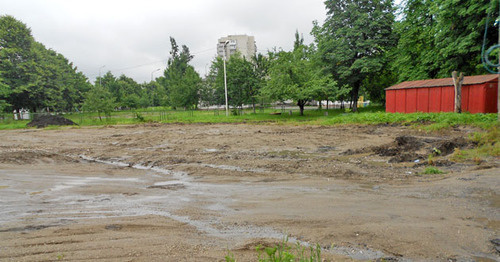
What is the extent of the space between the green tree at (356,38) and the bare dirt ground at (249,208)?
80.8 ft

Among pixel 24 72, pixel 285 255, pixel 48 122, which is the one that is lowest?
pixel 285 255

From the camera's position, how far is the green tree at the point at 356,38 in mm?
32844

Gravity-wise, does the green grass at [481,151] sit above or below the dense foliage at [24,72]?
below

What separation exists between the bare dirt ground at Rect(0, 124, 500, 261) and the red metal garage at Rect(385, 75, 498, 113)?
44.9 feet

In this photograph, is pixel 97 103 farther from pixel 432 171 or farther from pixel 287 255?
pixel 287 255

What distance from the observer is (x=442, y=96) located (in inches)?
933

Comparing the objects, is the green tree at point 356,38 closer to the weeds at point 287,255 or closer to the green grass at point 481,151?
the green grass at point 481,151

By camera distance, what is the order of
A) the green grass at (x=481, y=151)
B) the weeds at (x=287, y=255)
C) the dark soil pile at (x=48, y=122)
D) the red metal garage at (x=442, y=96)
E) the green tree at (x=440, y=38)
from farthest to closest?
the dark soil pile at (x=48, y=122), the green tree at (x=440, y=38), the red metal garage at (x=442, y=96), the green grass at (x=481, y=151), the weeds at (x=287, y=255)

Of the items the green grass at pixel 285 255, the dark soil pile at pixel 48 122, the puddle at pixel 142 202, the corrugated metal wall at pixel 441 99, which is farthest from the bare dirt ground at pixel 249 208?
the dark soil pile at pixel 48 122

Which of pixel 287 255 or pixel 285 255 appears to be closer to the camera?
pixel 287 255

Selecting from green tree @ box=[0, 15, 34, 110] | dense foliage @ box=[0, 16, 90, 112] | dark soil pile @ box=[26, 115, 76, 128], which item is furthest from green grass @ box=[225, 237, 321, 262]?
green tree @ box=[0, 15, 34, 110]

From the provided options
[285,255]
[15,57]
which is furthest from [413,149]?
[15,57]

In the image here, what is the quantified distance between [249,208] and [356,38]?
3352cm

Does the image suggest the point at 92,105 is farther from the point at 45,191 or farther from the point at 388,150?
the point at 388,150
